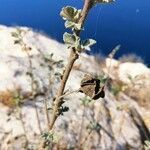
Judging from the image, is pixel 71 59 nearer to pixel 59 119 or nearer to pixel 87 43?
pixel 87 43

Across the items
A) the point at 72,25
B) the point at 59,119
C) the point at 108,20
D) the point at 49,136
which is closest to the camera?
the point at 72,25

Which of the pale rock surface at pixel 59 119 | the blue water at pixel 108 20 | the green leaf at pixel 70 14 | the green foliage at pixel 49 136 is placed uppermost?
the blue water at pixel 108 20

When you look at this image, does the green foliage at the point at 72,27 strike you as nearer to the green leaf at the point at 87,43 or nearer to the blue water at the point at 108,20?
the green leaf at the point at 87,43

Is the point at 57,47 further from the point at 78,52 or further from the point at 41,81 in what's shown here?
the point at 78,52

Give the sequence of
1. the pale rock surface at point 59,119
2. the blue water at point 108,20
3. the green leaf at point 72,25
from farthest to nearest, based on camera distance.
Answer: the blue water at point 108,20 < the pale rock surface at point 59,119 < the green leaf at point 72,25

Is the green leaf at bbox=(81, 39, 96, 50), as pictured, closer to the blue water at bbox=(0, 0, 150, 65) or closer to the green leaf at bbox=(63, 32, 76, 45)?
the green leaf at bbox=(63, 32, 76, 45)


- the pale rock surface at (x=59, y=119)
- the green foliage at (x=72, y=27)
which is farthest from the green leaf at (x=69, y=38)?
the pale rock surface at (x=59, y=119)

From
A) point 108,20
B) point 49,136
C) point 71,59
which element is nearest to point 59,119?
point 49,136

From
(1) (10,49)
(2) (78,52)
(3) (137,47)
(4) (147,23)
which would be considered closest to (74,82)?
(1) (10,49)
